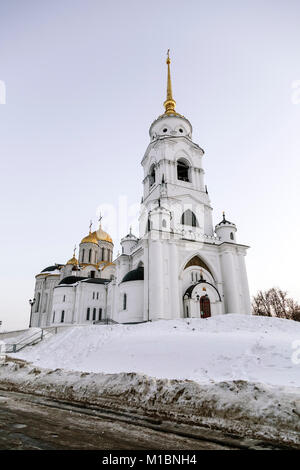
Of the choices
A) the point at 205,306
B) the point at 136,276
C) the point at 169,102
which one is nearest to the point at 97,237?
the point at 169,102

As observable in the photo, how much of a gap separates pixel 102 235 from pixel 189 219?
28841mm

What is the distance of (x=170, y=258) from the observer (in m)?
24.5

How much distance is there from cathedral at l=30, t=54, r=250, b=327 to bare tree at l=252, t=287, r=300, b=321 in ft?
90.7

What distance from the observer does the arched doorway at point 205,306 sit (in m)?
24.1

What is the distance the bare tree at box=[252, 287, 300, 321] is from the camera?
158ft

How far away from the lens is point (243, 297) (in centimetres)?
2641

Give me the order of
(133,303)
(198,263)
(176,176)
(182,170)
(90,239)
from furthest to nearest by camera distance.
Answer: (90,239) → (182,170) → (176,176) → (198,263) → (133,303)

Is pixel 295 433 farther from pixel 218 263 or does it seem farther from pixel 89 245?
pixel 89 245

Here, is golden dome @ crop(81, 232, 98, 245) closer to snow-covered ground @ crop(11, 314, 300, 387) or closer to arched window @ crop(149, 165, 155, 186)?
arched window @ crop(149, 165, 155, 186)

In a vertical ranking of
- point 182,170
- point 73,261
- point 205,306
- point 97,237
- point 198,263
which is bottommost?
point 205,306

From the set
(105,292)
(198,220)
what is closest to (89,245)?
(105,292)

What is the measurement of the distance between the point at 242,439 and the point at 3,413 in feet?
13.4

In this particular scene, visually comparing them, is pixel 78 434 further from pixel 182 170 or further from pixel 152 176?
pixel 182 170

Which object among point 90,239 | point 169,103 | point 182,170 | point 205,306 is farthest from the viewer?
point 90,239
